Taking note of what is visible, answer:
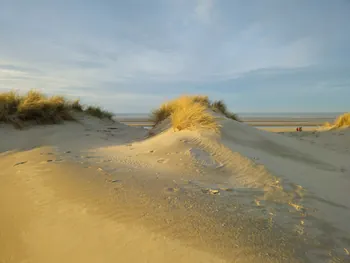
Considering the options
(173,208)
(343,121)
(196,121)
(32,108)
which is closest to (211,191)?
(173,208)

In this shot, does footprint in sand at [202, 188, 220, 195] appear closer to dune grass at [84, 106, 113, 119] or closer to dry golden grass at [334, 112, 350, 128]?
dune grass at [84, 106, 113, 119]

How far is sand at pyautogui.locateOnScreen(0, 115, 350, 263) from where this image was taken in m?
1.46

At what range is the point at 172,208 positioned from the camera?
185cm

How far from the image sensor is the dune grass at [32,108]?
6316mm

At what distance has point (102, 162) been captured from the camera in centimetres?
302

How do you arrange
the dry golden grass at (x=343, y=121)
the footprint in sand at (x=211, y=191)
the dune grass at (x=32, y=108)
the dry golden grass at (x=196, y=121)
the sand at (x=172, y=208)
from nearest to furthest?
the sand at (x=172, y=208) → the footprint in sand at (x=211, y=191) → the dry golden grass at (x=196, y=121) → the dune grass at (x=32, y=108) → the dry golden grass at (x=343, y=121)

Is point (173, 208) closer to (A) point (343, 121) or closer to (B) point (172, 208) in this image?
(B) point (172, 208)

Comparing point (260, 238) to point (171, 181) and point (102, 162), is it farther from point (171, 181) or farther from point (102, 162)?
point (102, 162)

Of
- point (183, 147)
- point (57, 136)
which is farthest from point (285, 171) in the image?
point (57, 136)

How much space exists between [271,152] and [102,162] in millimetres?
2361

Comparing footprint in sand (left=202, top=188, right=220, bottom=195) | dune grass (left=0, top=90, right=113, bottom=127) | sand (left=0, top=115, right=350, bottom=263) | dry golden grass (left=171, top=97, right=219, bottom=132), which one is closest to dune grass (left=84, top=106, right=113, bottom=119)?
dune grass (left=0, top=90, right=113, bottom=127)

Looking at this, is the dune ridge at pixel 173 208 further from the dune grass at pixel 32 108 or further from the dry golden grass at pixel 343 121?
the dry golden grass at pixel 343 121

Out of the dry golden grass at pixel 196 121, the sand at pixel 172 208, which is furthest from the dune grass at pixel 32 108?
the dry golden grass at pixel 196 121

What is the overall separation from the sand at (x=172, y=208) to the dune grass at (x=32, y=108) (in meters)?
3.28
